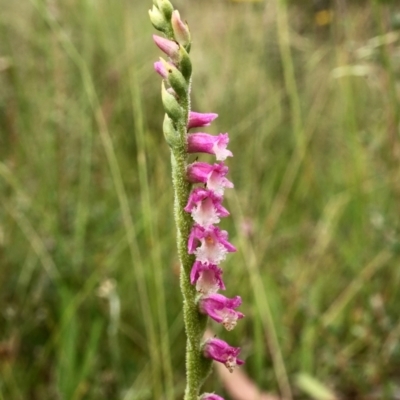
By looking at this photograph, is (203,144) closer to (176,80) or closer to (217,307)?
(176,80)

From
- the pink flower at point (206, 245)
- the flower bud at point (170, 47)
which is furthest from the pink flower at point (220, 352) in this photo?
the flower bud at point (170, 47)

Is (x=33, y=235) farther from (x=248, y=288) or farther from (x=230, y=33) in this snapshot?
(x=230, y=33)

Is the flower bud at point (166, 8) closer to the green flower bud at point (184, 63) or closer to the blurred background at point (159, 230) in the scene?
the green flower bud at point (184, 63)

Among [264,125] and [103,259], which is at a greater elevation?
[264,125]

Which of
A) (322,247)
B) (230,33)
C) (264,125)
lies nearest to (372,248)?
(322,247)

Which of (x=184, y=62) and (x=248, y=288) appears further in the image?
(x=248, y=288)

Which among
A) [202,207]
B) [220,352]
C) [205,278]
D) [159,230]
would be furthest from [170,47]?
[159,230]
